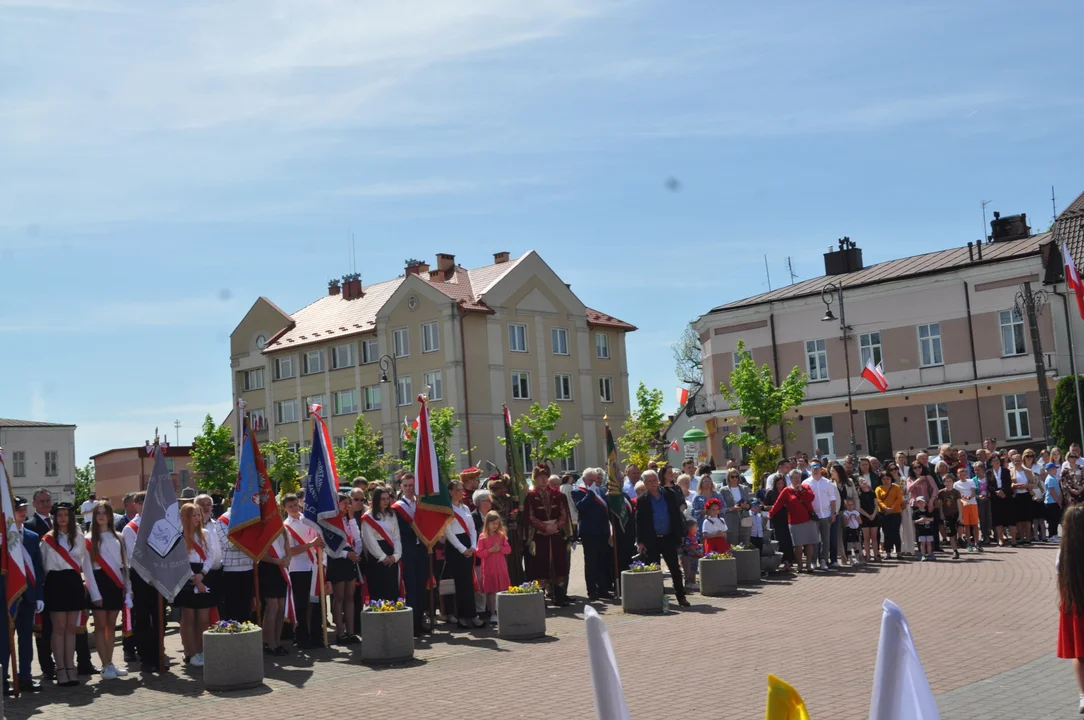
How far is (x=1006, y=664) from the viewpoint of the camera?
11141 mm

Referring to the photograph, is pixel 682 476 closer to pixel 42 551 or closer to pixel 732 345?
pixel 42 551

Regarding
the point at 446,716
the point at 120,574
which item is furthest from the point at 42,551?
the point at 446,716

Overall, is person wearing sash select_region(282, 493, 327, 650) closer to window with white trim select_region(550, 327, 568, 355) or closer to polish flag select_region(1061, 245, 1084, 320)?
polish flag select_region(1061, 245, 1084, 320)

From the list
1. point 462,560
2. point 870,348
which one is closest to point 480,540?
point 462,560

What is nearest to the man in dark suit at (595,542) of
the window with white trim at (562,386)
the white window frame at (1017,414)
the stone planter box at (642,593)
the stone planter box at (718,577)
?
the stone planter box at (718,577)

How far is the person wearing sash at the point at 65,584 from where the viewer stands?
12.4 meters

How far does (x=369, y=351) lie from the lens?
68.3 meters

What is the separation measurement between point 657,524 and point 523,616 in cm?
364

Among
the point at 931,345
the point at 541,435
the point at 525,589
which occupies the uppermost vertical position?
the point at 931,345

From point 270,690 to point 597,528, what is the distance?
8.06 m

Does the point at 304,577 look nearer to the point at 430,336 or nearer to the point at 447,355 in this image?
the point at 447,355

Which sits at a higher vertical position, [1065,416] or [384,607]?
[1065,416]

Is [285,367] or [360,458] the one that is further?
[285,367]

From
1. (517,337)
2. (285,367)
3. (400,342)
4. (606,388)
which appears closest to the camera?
(517,337)
